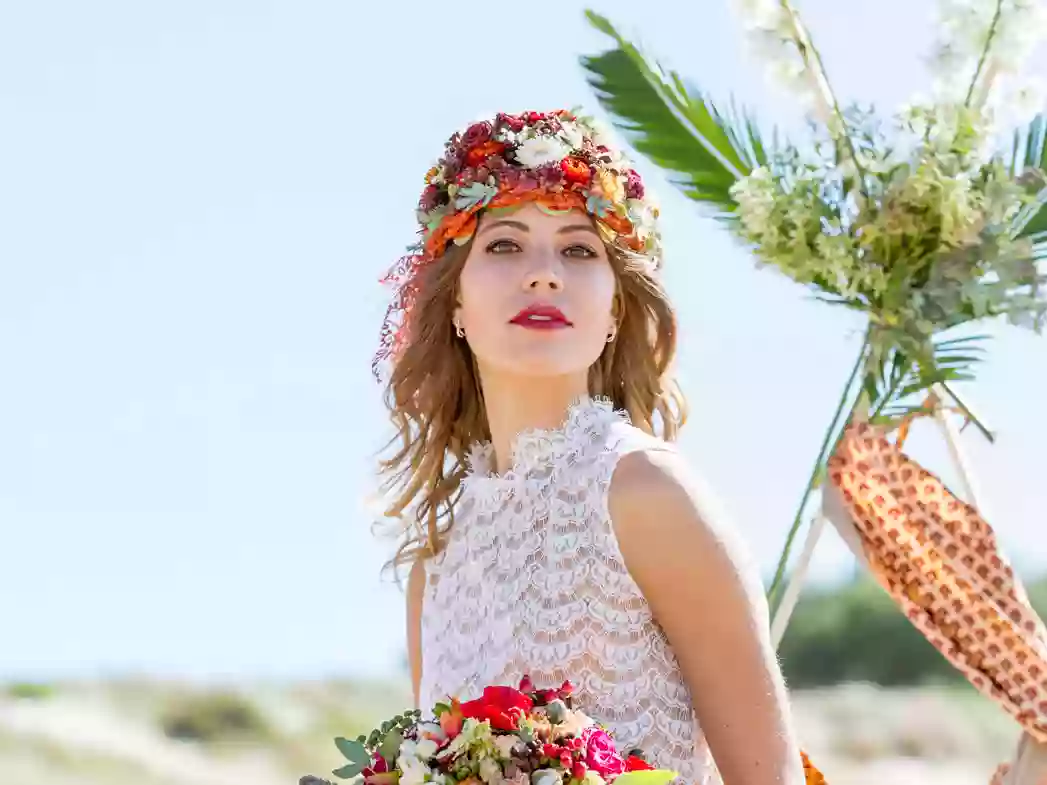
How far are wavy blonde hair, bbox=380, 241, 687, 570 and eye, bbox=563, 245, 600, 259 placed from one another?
0.04 metres

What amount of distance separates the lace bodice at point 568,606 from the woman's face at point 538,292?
0.41 feet

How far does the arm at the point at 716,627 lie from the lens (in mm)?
2199

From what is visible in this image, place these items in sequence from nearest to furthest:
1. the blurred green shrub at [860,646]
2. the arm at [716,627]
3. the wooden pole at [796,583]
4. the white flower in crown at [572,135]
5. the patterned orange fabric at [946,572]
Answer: the arm at [716,627]
the white flower in crown at [572,135]
the patterned orange fabric at [946,572]
the wooden pole at [796,583]
the blurred green shrub at [860,646]

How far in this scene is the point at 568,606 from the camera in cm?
233

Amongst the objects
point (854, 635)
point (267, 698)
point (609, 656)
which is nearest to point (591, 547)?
point (609, 656)

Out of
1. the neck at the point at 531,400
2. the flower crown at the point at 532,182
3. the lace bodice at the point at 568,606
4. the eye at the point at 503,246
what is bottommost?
the lace bodice at the point at 568,606

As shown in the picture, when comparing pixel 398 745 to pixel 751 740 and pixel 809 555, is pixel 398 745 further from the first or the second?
pixel 809 555

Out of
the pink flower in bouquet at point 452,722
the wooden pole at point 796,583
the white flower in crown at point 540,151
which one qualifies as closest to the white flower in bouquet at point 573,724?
the pink flower in bouquet at point 452,722

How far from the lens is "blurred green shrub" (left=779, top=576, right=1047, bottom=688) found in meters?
12.4

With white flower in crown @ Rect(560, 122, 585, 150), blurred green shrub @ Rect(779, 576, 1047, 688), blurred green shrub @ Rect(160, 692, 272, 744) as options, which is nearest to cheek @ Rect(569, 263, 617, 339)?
white flower in crown @ Rect(560, 122, 585, 150)

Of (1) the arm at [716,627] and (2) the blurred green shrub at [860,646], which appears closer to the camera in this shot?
(1) the arm at [716,627]

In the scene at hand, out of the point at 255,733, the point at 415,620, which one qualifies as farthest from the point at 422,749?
the point at 255,733

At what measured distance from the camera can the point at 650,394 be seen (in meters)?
2.74

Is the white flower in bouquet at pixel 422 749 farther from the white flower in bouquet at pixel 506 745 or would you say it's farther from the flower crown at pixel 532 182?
the flower crown at pixel 532 182
